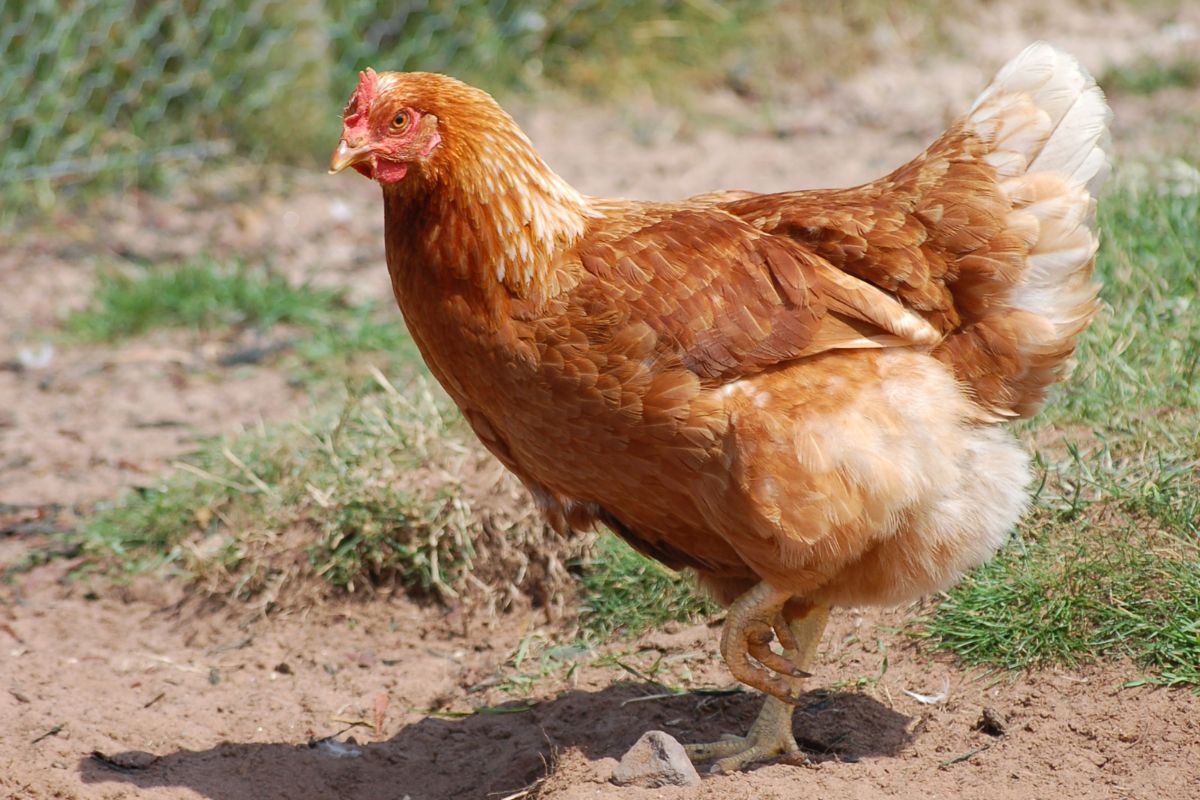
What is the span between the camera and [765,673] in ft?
10.1

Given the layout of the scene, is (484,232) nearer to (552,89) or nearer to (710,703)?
(710,703)

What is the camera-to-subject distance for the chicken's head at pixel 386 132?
2961mm

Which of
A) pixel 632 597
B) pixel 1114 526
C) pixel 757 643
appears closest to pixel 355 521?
pixel 632 597

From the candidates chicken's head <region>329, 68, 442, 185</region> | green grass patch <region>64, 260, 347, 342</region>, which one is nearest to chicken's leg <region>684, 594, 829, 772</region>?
chicken's head <region>329, 68, 442, 185</region>

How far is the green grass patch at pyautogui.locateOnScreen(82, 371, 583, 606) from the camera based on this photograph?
391cm

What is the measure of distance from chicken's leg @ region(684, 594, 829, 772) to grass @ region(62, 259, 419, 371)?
2.76 metres

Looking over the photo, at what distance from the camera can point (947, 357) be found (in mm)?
3074

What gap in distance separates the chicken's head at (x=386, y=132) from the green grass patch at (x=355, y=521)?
4.00ft

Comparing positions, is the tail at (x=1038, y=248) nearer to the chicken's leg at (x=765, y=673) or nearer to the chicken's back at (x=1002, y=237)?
the chicken's back at (x=1002, y=237)

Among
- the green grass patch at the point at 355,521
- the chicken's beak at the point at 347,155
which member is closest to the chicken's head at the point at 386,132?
the chicken's beak at the point at 347,155

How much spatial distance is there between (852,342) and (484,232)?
869 mm

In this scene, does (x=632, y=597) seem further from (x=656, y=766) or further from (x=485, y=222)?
(x=485, y=222)

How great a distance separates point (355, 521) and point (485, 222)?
1.29m

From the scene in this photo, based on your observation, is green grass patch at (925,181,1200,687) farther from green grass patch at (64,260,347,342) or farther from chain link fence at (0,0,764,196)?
chain link fence at (0,0,764,196)
